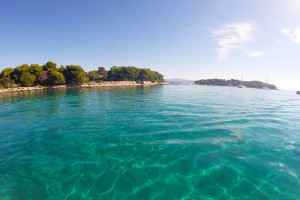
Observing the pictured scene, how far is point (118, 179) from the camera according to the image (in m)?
5.07

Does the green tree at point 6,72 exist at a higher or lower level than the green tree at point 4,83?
higher

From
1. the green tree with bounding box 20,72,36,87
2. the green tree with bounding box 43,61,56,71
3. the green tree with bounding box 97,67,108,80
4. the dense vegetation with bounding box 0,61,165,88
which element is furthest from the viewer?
the green tree with bounding box 97,67,108,80

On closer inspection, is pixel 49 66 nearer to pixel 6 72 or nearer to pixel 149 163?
pixel 6 72

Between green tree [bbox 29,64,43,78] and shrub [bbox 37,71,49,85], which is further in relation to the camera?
shrub [bbox 37,71,49,85]

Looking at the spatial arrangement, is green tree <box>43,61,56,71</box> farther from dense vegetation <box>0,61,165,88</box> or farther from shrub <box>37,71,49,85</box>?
shrub <box>37,71,49,85</box>

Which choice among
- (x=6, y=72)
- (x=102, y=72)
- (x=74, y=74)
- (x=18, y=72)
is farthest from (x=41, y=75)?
(x=102, y=72)

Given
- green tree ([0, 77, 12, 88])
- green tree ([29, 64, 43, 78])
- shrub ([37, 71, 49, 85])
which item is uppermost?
green tree ([29, 64, 43, 78])

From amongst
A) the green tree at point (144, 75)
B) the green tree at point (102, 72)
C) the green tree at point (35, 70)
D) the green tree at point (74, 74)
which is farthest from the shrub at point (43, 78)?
the green tree at point (144, 75)

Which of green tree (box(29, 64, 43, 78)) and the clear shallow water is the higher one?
green tree (box(29, 64, 43, 78))

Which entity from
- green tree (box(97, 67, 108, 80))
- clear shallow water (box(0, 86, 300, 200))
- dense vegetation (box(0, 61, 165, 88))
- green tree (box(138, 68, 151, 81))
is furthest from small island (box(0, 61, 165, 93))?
clear shallow water (box(0, 86, 300, 200))

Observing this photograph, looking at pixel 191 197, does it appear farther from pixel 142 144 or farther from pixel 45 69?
pixel 45 69

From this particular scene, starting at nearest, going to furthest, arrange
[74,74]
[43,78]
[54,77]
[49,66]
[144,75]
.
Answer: [43,78] < [54,77] < [49,66] < [74,74] < [144,75]

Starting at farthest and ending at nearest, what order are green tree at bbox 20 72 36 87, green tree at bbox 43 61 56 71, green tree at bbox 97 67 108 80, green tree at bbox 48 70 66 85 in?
1. green tree at bbox 97 67 108 80
2. green tree at bbox 43 61 56 71
3. green tree at bbox 48 70 66 85
4. green tree at bbox 20 72 36 87

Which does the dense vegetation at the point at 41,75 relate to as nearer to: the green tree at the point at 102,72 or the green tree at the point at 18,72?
the green tree at the point at 18,72
